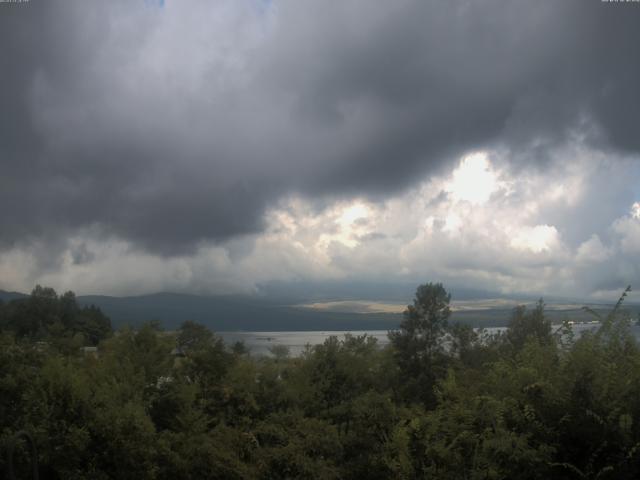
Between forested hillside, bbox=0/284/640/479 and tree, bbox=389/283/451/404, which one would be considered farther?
tree, bbox=389/283/451/404

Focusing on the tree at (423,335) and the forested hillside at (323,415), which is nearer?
the forested hillside at (323,415)

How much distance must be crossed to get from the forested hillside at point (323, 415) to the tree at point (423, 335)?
790 cm

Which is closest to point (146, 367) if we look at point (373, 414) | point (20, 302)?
point (373, 414)

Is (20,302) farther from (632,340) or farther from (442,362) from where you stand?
(632,340)

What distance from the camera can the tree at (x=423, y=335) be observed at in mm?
36781

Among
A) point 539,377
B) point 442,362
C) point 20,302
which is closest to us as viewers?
point 539,377

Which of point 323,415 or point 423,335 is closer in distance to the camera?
point 323,415

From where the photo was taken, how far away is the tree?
121 ft

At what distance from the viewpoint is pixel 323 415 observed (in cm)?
2067

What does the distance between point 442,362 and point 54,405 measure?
28.2 m

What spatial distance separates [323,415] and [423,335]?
2016cm

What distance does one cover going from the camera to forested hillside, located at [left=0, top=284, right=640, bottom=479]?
661 centimetres

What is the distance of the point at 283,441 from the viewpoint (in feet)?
45.6

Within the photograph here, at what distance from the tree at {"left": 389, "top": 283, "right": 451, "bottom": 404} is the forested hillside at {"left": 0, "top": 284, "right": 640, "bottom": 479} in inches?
311
